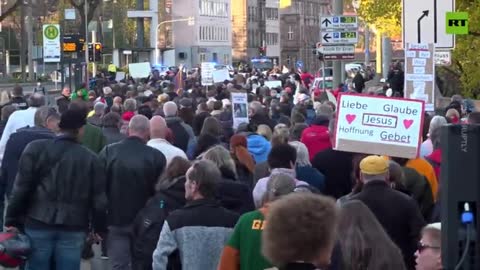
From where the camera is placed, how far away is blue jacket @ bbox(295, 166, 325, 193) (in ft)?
39.2

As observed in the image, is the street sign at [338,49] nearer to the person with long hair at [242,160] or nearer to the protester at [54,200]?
the person with long hair at [242,160]

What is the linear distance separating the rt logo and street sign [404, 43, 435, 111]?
5.61 ft

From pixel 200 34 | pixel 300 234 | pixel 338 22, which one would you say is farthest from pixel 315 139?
pixel 200 34

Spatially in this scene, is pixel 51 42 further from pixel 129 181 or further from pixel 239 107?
pixel 129 181

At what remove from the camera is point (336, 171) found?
12.5 metres

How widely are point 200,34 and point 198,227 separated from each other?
125071 mm

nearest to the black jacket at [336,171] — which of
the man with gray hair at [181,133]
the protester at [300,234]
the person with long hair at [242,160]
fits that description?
the person with long hair at [242,160]

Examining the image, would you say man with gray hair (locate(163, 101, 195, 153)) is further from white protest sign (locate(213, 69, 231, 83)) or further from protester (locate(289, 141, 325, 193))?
white protest sign (locate(213, 69, 231, 83))

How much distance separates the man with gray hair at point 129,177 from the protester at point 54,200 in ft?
3.00

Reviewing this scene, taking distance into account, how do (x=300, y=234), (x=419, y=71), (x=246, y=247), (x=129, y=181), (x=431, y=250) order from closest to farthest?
(x=300, y=234), (x=431, y=250), (x=246, y=247), (x=129, y=181), (x=419, y=71)

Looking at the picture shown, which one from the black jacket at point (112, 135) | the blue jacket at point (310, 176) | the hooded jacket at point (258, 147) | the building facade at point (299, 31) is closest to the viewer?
the blue jacket at point (310, 176)

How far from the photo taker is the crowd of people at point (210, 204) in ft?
21.8

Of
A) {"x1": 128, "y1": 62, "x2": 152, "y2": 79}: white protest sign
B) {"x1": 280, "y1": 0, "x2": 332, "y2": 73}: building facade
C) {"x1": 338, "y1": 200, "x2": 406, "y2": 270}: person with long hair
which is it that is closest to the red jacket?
{"x1": 338, "y1": 200, "x2": 406, "y2": 270}: person with long hair

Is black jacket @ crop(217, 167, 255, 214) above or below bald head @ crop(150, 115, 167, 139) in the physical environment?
below
